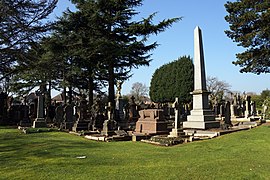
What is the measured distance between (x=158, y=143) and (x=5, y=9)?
10570 mm

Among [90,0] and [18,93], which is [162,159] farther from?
[18,93]

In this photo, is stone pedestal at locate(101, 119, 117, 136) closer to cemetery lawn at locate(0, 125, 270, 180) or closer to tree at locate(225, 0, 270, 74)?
cemetery lawn at locate(0, 125, 270, 180)

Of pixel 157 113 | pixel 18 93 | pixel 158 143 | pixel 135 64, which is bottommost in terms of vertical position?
pixel 158 143

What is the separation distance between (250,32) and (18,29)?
1894 cm

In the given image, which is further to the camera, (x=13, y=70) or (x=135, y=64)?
(x=135, y=64)

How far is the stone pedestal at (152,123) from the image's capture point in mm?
13732

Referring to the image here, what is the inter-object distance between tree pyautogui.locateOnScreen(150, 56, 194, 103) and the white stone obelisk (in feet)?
89.3

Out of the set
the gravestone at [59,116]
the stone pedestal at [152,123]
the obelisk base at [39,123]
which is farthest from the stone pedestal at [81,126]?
the stone pedestal at [152,123]

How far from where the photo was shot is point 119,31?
24.4 meters

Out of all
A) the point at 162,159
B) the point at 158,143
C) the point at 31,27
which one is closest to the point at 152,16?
the point at 31,27

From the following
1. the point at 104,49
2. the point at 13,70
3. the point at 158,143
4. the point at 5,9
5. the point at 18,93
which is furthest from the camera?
the point at 18,93

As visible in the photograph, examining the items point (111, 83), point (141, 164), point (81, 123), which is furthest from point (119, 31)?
point (141, 164)

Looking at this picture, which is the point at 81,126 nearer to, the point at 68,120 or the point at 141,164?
the point at 68,120

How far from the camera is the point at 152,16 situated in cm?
2339
